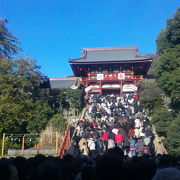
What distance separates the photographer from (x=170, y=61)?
17891mm

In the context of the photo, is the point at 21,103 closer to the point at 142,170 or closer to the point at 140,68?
the point at 142,170

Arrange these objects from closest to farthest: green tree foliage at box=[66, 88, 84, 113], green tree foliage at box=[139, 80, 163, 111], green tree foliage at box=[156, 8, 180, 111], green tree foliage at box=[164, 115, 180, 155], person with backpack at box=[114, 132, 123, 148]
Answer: person with backpack at box=[114, 132, 123, 148]
green tree foliage at box=[164, 115, 180, 155]
green tree foliage at box=[156, 8, 180, 111]
green tree foliage at box=[139, 80, 163, 111]
green tree foliage at box=[66, 88, 84, 113]

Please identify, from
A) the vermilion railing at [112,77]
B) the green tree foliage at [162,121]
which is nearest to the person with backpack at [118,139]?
the green tree foliage at [162,121]

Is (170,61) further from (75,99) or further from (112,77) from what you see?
(112,77)

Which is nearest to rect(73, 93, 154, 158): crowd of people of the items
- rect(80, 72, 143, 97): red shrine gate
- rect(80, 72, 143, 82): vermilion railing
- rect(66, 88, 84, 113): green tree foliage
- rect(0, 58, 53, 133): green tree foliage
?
rect(0, 58, 53, 133): green tree foliage

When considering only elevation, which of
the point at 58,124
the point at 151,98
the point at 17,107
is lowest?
the point at 58,124

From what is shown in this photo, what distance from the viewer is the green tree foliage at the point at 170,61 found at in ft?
55.7

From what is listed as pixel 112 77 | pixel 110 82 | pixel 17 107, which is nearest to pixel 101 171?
pixel 17 107

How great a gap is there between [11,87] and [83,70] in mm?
15723

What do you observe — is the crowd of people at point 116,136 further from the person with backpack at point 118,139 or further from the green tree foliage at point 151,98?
the green tree foliage at point 151,98

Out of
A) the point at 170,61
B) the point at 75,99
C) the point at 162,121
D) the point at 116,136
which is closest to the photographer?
the point at 116,136

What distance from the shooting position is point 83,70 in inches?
1257

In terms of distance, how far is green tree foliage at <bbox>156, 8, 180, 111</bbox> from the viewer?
55.7ft

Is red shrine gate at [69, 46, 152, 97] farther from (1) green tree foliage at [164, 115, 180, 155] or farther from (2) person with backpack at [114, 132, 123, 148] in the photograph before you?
(2) person with backpack at [114, 132, 123, 148]
